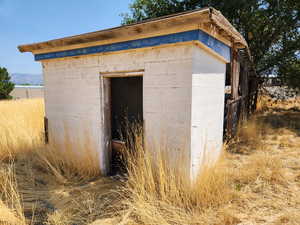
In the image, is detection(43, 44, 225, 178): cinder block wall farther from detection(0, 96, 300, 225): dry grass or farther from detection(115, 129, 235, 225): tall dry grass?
detection(0, 96, 300, 225): dry grass

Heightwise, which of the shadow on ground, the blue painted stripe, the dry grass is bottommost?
the dry grass

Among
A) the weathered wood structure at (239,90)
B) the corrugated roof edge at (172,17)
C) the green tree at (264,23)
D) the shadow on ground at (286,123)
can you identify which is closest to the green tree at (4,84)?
the green tree at (264,23)

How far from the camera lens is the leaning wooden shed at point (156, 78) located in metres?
2.81

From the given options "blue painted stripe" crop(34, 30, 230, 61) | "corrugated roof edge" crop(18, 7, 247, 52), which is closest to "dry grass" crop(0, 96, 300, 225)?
"blue painted stripe" crop(34, 30, 230, 61)

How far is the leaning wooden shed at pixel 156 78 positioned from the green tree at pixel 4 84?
63.6 ft

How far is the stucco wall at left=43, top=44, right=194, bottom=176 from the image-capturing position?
2.91m

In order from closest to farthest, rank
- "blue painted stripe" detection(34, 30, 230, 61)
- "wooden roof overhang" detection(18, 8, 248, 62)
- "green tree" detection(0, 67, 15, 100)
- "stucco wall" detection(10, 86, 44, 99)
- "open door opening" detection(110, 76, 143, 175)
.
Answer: "wooden roof overhang" detection(18, 8, 248, 62), "blue painted stripe" detection(34, 30, 230, 61), "open door opening" detection(110, 76, 143, 175), "green tree" detection(0, 67, 15, 100), "stucco wall" detection(10, 86, 44, 99)

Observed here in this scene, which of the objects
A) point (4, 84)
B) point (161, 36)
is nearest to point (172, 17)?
point (161, 36)

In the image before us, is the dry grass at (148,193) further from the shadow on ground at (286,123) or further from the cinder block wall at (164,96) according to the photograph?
the shadow on ground at (286,123)

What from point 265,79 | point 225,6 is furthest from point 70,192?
point 265,79

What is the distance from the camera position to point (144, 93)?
3.28 meters

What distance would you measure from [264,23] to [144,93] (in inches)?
312

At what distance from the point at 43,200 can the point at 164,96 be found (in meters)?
2.64

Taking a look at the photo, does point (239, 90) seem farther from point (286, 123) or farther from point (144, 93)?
point (144, 93)
